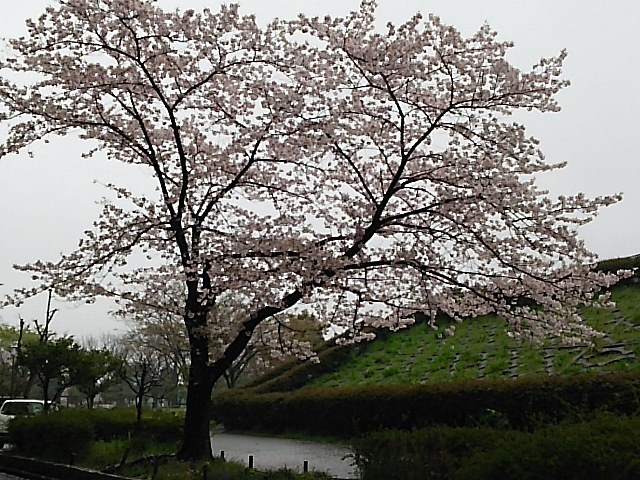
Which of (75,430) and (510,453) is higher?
(75,430)

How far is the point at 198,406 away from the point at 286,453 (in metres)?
3.50

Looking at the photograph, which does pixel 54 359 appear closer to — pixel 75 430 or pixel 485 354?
pixel 75 430

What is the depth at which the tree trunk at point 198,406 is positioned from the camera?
9.62m

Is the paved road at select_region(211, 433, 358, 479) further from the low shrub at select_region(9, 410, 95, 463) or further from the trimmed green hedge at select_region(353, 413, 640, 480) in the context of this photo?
the low shrub at select_region(9, 410, 95, 463)

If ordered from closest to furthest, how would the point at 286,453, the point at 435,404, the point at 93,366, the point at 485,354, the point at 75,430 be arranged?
1. the point at 75,430
2. the point at 435,404
3. the point at 286,453
4. the point at 93,366
5. the point at 485,354

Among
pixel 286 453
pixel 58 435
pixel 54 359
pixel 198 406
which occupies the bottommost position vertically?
pixel 286 453

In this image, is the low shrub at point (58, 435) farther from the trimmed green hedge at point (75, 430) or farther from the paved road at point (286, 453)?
the paved road at point (286, 453)

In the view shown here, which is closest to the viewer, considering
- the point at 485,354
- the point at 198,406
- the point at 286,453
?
the point at 198,406

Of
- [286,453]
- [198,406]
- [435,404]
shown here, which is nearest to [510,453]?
[198,406]

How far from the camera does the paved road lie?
398 inches

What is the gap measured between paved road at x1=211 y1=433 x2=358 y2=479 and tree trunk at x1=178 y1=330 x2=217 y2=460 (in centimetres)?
93

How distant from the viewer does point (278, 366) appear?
22938 mm

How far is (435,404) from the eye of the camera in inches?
460

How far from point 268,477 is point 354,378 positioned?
10.7m
